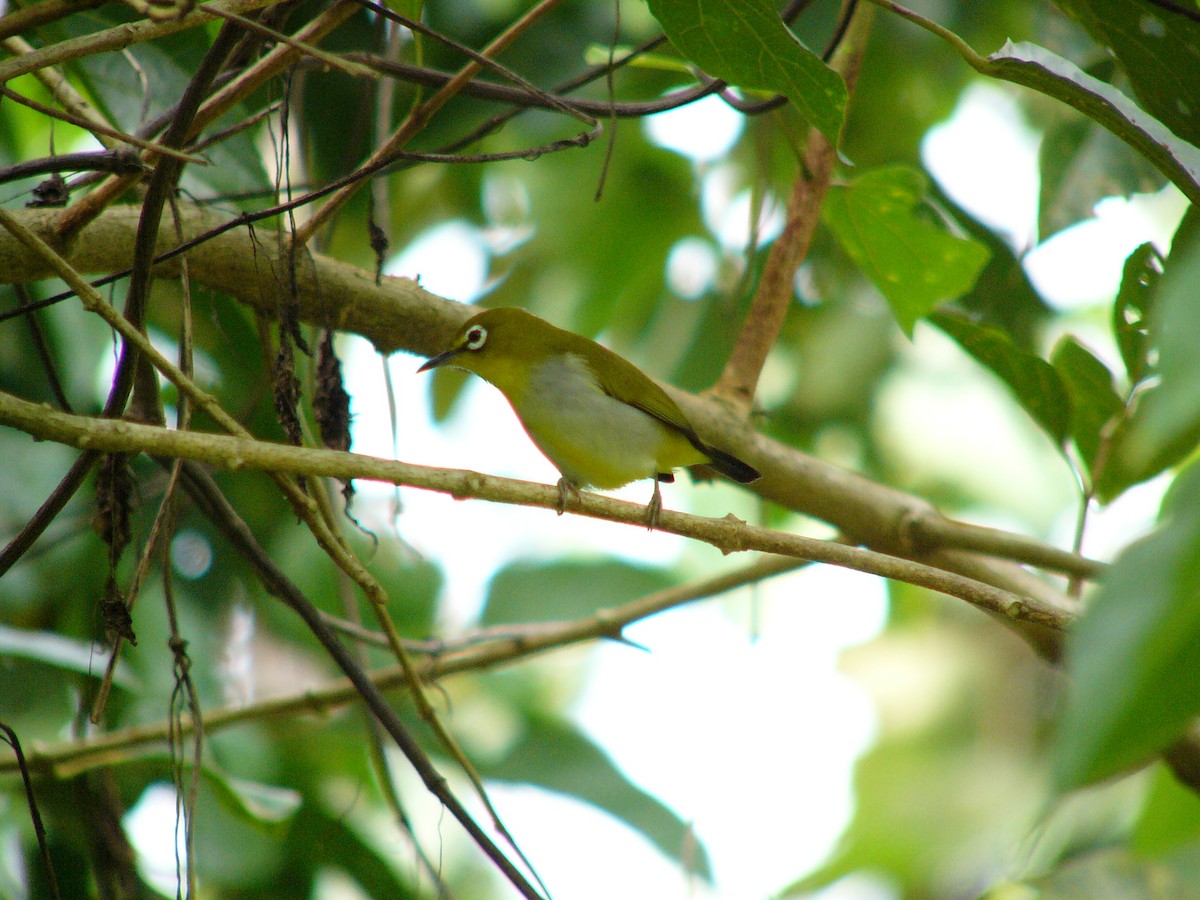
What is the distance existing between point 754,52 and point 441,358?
1450 millimetres

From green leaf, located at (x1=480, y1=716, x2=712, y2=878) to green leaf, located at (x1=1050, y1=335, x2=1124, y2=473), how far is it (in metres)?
1.71

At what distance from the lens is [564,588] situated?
4.20 meters

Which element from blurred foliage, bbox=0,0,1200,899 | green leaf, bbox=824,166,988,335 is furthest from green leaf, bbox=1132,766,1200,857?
green leaf, bbox=824,166,988,335

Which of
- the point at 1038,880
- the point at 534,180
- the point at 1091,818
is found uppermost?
the point at 534,180

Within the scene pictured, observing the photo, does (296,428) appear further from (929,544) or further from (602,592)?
(602,592)

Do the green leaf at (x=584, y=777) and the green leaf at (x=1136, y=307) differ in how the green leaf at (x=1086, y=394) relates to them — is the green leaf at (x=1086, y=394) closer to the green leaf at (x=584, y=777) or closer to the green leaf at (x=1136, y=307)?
the green leaf at (x=1136, y=307)

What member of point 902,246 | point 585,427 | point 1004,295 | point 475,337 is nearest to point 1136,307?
point 902,246

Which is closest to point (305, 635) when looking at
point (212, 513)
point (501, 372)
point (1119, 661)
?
point (501, 372)

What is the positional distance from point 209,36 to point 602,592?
2.45 meters

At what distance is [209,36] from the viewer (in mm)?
2740

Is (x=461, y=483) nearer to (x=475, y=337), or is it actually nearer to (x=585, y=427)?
(x=475, y=337)

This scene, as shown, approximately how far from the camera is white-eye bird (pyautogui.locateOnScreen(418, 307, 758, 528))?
3.50 m

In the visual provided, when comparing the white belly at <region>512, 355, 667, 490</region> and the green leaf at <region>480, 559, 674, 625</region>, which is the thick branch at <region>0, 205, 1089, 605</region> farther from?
the green leaf at <region>480, 559, 674, 625</region>

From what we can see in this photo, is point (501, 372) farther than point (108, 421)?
Yes
